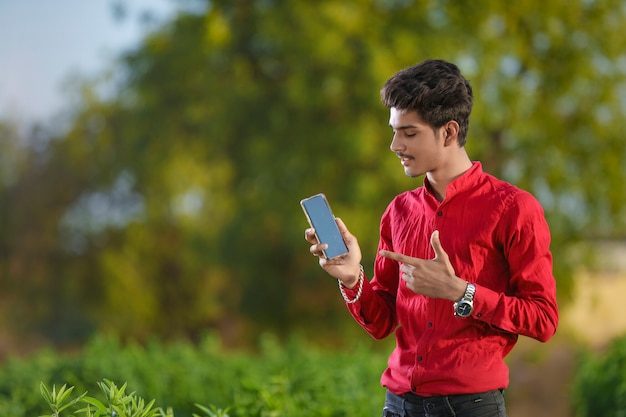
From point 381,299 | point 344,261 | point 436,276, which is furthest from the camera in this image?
point 381,299

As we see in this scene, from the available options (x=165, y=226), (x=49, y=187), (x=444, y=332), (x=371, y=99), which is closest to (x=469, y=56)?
(x=371, y=99)

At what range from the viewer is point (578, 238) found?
50.9 feet

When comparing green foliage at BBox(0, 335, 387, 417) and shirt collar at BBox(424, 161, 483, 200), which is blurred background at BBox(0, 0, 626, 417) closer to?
green foliage at BBox(0, 335, 387, 417)

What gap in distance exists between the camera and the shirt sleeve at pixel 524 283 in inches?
109

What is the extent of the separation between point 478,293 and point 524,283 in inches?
6.2

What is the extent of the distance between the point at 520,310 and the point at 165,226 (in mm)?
19307

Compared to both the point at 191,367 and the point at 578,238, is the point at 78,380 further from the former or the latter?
the point at 578,238

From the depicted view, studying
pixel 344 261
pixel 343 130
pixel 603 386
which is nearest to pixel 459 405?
pixel 344 261

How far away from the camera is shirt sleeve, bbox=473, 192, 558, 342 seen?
2758mm

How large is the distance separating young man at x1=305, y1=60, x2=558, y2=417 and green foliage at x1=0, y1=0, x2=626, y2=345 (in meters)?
11.3

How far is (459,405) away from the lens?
9.43ft

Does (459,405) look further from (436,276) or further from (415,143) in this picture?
(415,143)

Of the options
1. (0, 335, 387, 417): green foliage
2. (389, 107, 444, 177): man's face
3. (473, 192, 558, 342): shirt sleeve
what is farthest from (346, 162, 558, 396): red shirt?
(0, 335, 387, 417): green foliage

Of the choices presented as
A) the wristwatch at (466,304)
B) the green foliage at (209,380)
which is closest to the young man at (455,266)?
the wristwatch at (466,304)
